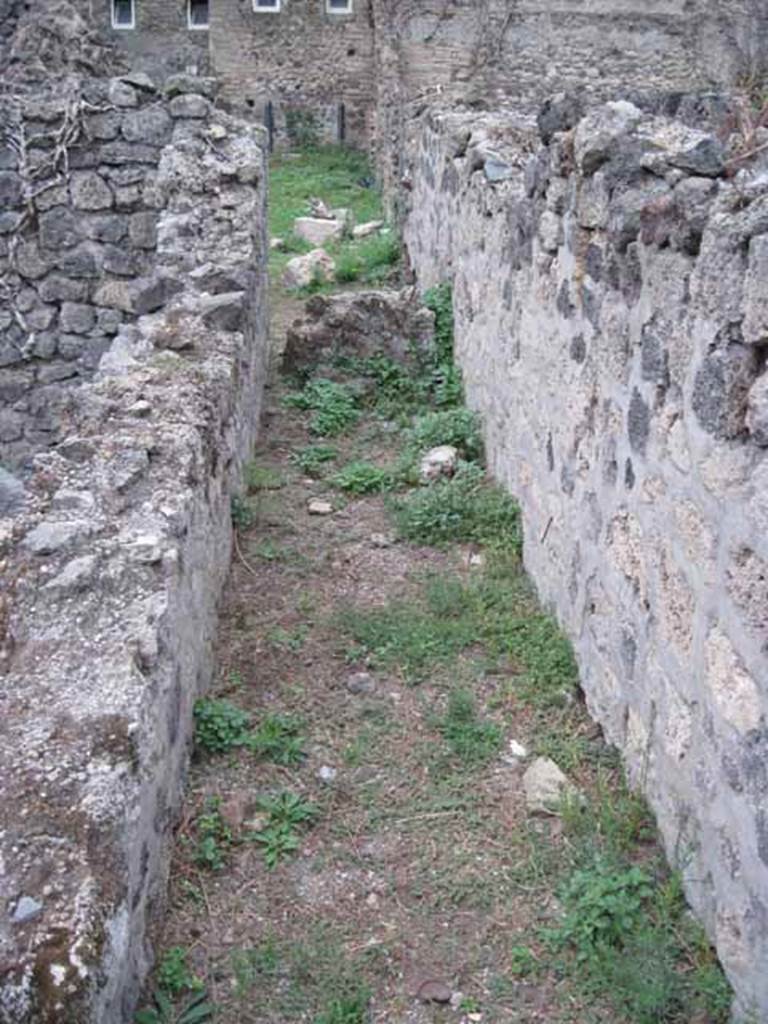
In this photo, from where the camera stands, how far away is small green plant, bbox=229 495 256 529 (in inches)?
199

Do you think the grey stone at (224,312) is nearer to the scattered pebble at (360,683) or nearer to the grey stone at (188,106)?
the scattered pebble at (360,683)

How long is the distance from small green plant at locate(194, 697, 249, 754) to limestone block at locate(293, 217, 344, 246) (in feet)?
28.2

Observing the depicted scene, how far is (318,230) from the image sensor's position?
12.0m

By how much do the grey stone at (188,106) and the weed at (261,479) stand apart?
2609mm

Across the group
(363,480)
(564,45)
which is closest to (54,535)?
(363,480)

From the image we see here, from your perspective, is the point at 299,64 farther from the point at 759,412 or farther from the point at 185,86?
the point at 759,412

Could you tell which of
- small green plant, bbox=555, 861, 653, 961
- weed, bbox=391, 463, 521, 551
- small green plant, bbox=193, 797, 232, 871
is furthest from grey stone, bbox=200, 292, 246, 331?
small green plant, bbox=555, 861, 653, 961

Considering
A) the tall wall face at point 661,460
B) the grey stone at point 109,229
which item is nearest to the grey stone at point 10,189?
the grey stone at point 109,229

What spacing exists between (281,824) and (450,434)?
124 inches

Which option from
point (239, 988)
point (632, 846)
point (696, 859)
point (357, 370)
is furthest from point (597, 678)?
point (357, 370)

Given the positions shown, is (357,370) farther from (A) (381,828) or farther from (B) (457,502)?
(A) (381,828)

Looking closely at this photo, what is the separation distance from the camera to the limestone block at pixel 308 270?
9.96 metres

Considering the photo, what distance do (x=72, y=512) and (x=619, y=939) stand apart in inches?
75.5

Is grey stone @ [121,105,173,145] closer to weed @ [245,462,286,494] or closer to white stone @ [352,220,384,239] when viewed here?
weed @ [245,462,286,494]
